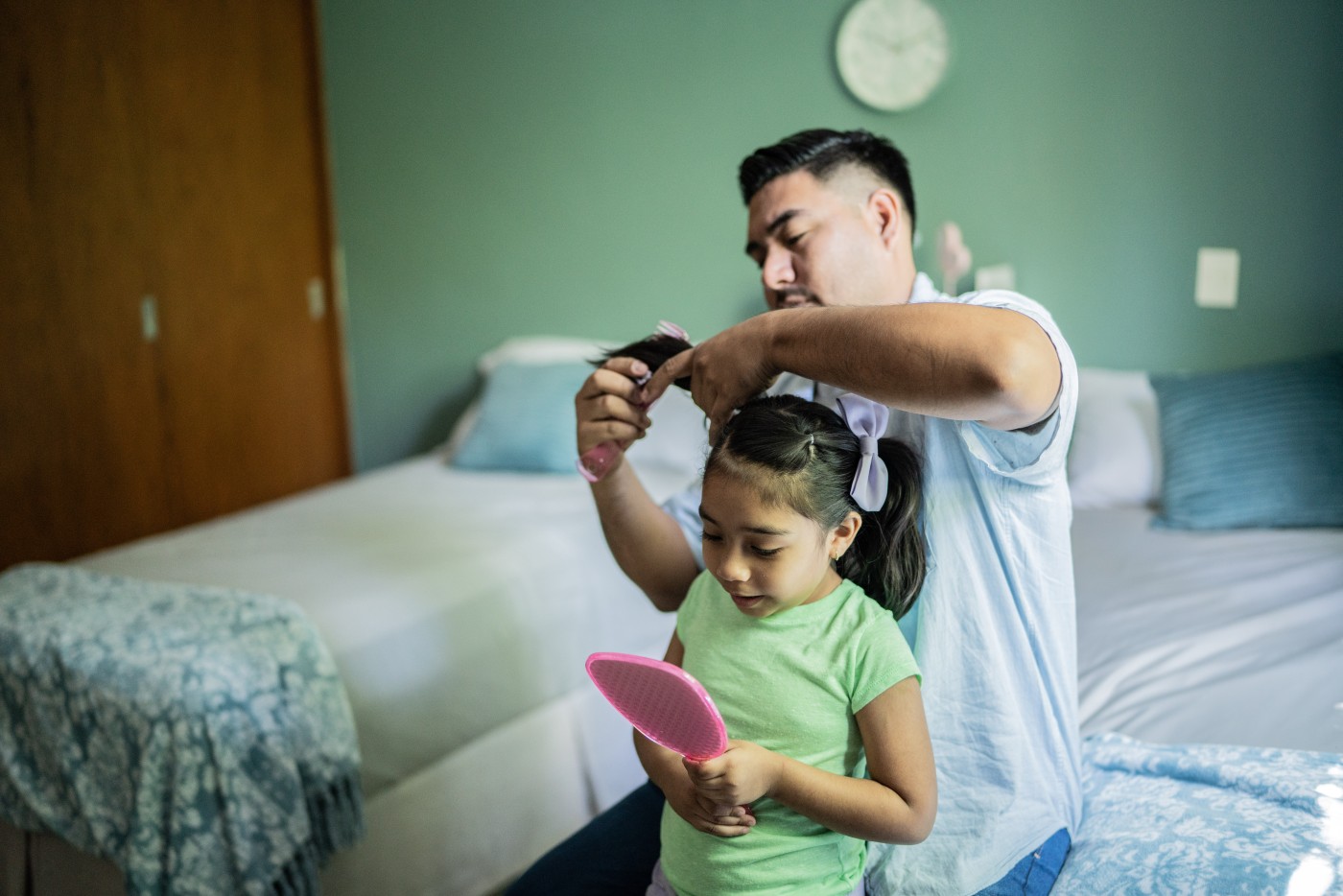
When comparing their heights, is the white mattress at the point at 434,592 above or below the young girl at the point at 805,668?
below

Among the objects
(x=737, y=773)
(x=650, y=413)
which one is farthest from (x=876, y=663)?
(x=650, y=413)

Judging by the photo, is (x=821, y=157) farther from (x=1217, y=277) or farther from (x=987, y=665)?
(x=1217, y=277)

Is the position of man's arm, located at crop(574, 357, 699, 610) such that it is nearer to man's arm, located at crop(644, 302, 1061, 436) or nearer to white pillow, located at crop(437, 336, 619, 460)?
man's arm, located at crop(644, 302, 1061, 436)

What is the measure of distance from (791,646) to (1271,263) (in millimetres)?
1960

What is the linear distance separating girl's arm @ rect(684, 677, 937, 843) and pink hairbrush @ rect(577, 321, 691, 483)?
0.45 m

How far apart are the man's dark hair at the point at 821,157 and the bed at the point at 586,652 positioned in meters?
0.79

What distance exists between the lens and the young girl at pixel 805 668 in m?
0.93

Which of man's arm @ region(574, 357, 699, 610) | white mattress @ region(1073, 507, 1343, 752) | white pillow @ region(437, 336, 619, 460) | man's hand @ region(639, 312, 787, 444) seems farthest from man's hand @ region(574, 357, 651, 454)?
white pillow @ region(437, 336, 619, 460)

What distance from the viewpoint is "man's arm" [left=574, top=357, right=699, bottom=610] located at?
4.00ft

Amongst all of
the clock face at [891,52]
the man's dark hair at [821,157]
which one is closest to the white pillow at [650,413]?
the clock face at [891,52]

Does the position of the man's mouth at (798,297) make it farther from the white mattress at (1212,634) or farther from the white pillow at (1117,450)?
the white pillow at (1117,450)

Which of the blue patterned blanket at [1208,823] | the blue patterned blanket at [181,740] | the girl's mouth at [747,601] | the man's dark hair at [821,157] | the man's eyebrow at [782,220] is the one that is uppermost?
the man's dark hair at [821,157]

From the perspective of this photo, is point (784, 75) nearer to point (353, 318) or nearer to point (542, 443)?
point (542, 443)

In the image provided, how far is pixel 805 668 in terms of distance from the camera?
98 centimetres
